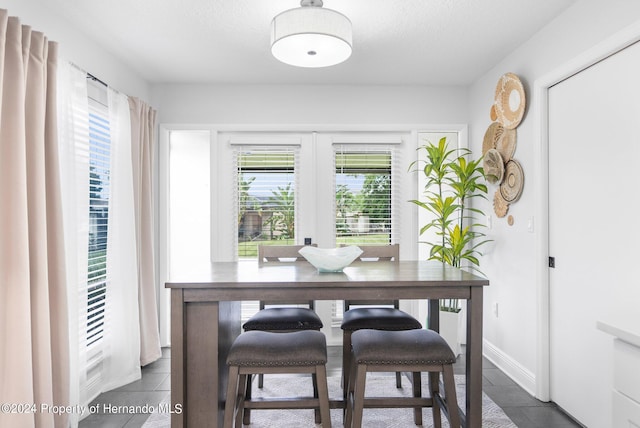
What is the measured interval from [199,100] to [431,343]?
3132mm

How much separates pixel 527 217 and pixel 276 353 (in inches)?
83.4

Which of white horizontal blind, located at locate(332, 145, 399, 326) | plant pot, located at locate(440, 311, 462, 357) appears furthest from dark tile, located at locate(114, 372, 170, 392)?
plant pot, located at locate(440, 311, 462, 357)

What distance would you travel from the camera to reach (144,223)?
331 cm

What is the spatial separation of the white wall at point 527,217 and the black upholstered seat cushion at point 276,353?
1.79 metres

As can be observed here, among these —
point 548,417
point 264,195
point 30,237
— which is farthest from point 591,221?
point 30,237

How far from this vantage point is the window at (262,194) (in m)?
3.88

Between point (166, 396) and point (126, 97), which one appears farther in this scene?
point (126, 97)

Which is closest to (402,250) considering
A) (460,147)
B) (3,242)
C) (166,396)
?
(460,147)

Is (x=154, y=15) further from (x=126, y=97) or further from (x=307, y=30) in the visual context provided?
(x=307, y=30)

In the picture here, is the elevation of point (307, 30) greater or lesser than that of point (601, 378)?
greater

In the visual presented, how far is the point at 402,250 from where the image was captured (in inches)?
155

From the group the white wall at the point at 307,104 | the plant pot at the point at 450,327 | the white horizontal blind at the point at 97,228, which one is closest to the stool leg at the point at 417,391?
the plant pot at the point at 450,327

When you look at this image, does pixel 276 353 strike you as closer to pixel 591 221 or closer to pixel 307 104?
pixel 591 221

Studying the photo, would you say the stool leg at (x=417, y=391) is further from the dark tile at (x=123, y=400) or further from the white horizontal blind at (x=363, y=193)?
the dark tile at (x=123, y=400)
